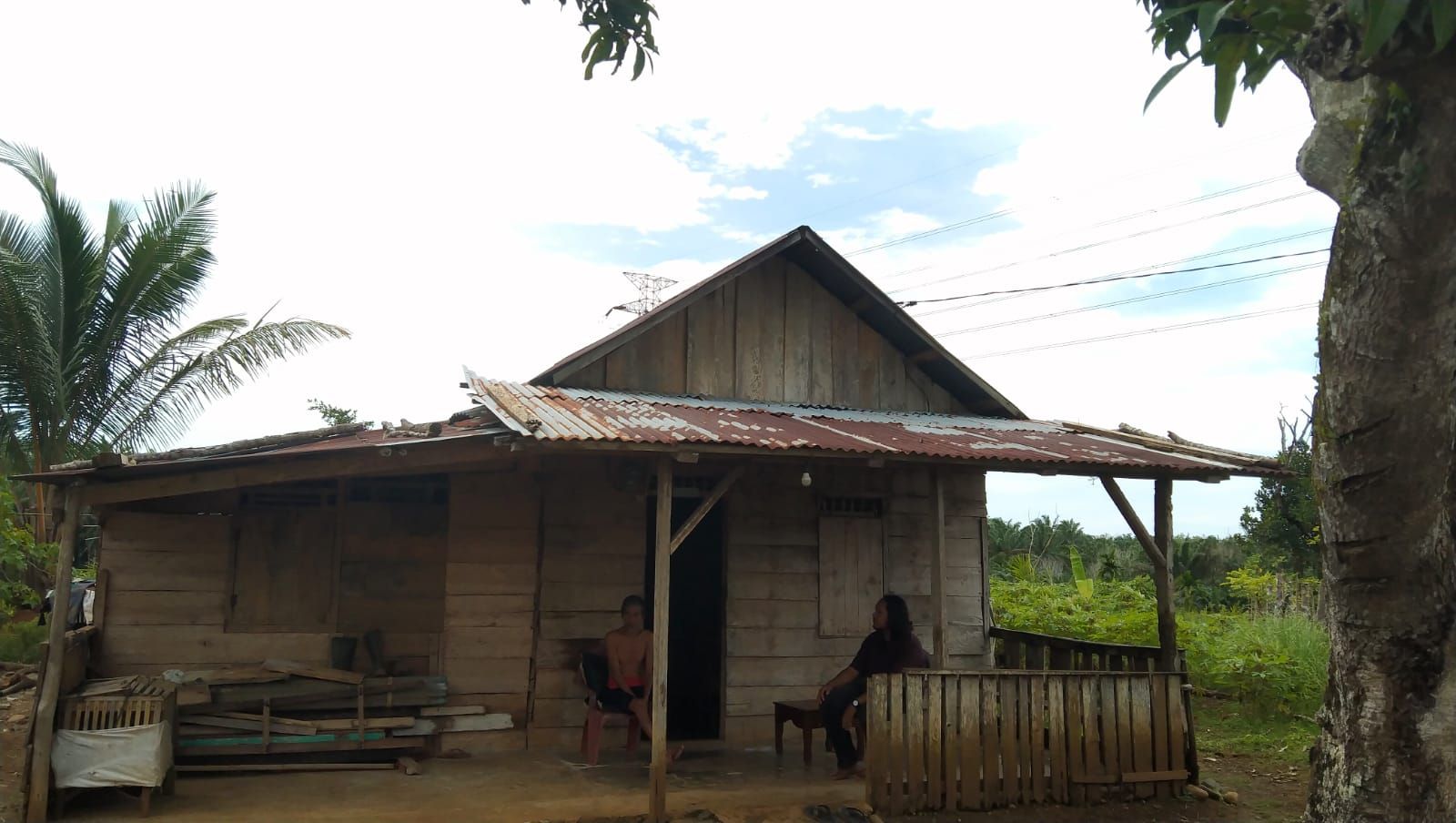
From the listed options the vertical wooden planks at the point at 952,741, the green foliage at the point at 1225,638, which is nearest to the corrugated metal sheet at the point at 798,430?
the vertical wooden planks at the point at 952,741

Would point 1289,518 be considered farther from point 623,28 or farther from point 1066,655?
point 623,28

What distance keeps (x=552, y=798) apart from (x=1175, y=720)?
497 centimetres

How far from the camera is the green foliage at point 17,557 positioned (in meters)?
13.6

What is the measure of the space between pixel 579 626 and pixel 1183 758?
5146 mm

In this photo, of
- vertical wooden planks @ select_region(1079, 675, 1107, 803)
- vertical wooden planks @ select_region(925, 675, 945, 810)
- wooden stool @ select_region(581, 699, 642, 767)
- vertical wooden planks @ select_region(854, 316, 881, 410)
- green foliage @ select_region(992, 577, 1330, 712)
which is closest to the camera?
vertical wooden planks @ select_region(925, 675, 945, 810)

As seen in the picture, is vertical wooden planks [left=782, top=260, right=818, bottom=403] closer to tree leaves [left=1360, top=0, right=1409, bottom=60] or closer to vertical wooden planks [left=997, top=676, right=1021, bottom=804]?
vertical wooden planks [left=997, top=676, right=1021, bottom=804]

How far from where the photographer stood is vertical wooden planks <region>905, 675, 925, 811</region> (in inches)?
287

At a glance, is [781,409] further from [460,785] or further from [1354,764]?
[1354,764]

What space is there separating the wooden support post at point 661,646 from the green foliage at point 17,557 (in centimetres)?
1088

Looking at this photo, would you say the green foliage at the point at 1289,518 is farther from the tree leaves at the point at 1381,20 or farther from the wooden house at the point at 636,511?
the tree leaves at the point at 1381,20

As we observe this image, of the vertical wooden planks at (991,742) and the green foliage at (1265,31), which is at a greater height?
the green foliage at (1265,31)

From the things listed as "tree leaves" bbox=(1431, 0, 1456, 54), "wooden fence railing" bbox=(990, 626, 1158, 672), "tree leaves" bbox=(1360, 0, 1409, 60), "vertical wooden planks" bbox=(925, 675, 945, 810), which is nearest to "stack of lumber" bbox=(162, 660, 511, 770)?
"vertical wooden planks" bbox=(925, 675, 945, 810)

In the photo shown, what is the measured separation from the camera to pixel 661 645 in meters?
7.02

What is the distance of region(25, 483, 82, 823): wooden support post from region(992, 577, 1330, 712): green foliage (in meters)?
11.3
